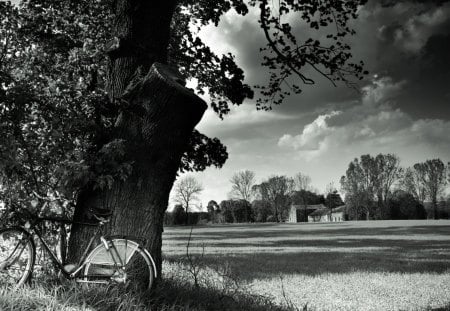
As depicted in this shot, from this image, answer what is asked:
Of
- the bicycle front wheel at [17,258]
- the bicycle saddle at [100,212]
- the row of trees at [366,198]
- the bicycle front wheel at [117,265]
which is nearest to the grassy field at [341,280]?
the bicycle front wheel at [117,265]

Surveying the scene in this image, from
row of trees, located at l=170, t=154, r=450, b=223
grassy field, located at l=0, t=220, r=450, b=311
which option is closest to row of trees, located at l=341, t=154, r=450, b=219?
row of trees, located at l=170, t=154, r=450, b=223

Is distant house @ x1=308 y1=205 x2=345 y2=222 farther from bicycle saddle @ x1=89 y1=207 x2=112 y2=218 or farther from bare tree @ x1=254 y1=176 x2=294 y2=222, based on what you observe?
bicycle saddle @ x1=89 y1=207 x2=112 y2=218

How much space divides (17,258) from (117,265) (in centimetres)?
112

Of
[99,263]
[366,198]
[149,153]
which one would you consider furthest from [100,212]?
[366,198]

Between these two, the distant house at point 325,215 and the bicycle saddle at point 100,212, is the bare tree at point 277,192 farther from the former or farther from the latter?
the bicycle saddle at point 100,212

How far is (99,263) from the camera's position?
4.42 m

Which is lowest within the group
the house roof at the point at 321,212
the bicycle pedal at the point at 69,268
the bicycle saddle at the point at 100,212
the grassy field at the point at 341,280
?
the grassy field at the point at 341,280

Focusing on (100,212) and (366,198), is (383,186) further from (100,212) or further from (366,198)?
(100,212)

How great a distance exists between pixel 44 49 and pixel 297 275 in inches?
345

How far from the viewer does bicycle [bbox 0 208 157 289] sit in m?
4.34

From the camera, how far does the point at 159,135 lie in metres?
4.81

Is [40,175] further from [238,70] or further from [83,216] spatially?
[238,70]

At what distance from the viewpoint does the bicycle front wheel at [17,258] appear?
4.34 metres

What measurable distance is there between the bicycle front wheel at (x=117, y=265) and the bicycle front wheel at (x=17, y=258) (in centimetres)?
63
